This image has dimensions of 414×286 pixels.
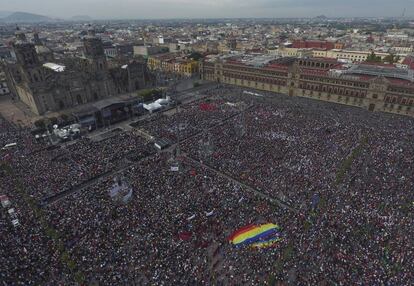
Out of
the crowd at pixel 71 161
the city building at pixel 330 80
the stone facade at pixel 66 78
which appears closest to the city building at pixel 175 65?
the city building at pixel 330 80

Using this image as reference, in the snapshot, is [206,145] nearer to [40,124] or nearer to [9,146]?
[9,146]

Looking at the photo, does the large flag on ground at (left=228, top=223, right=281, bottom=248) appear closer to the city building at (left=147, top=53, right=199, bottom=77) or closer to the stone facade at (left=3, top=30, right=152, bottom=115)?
the stone facade at (left=3, top=30, right=152, bottom=115)

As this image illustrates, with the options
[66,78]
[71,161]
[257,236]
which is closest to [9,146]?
[71,161]

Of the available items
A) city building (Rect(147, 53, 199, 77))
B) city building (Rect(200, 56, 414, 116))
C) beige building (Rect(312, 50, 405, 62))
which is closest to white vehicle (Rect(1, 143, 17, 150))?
city building (Rect(200, 56, 414, 116))

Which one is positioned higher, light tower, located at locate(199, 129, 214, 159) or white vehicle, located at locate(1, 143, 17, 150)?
white vehicle, located at locate(1, 143, 17, 150)

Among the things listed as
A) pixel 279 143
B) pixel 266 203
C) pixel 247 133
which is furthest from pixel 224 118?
pixel 266 203

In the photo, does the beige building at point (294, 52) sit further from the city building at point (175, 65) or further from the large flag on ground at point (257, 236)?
the large flag on ground at point (257, 236)

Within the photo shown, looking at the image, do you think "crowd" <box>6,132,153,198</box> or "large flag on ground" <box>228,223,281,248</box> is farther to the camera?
"crowd" <box>6,132,153,198</box>
